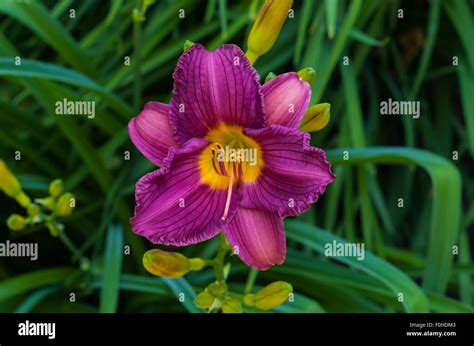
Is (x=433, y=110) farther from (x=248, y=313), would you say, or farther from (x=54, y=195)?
(x=54, y=195)

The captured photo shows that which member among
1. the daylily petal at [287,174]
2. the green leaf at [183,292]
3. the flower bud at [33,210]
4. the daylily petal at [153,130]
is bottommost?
the green leaf at [183,292]

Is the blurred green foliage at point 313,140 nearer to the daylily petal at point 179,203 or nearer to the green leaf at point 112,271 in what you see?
the green leaf at point 112,271

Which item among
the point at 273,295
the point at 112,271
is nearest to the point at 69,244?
the point at 112,271

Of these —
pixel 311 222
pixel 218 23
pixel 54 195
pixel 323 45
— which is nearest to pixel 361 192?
pixel 311 222

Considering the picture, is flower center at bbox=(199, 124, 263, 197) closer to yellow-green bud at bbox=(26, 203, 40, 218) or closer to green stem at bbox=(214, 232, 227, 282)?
green stem at bbox=(214, 232, 227, 282)

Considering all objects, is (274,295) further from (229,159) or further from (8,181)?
(8,181)

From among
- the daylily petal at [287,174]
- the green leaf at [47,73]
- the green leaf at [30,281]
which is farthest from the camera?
the green leaf at [30,281]

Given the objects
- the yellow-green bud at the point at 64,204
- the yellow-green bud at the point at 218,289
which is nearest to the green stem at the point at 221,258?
the yellow-green bud at the point at 218,289
